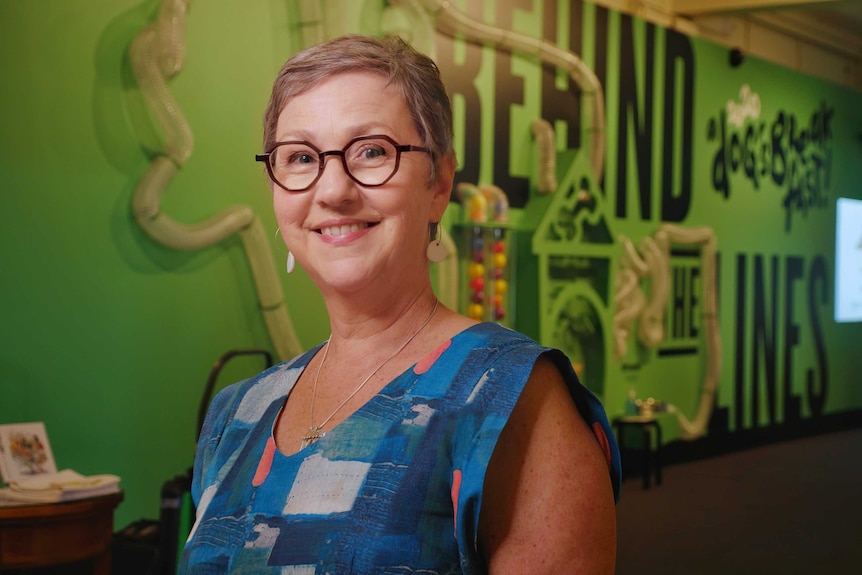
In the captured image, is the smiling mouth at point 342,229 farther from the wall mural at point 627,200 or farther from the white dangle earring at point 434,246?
the wall mural at point 627,200

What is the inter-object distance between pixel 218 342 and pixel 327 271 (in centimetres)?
353

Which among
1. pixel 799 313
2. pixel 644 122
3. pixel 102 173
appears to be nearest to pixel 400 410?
pixel 102 173

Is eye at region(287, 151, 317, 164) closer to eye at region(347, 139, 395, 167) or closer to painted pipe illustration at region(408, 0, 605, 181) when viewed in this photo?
eye at region(347, 139, 395, 167)

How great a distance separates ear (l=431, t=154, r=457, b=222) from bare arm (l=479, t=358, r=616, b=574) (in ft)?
1.03

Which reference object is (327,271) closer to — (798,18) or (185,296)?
(185,296)

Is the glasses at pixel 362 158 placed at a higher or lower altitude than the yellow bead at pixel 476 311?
higher

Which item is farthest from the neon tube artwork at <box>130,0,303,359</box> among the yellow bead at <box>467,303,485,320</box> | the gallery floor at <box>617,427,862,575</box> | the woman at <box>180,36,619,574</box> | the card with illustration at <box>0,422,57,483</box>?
the woman at <box>180,36,619,574</box>

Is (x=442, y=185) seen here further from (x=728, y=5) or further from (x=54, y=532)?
(x=728, y=5)

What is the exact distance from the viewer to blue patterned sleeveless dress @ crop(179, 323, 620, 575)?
3.67 feet

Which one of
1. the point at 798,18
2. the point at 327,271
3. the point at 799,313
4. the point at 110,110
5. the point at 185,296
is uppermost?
the point at 798,18

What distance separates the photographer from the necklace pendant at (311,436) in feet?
4.18

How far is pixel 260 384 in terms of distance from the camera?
151 centimetres

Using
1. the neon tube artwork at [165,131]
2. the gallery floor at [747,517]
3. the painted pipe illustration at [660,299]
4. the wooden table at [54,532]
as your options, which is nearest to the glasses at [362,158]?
the wooden table at [54,532]

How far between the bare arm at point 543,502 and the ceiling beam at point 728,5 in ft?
24.1
